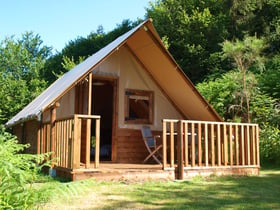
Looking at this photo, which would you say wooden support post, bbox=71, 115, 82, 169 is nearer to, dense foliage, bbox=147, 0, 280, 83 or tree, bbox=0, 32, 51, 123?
tree, bbox=0, 32, 51, 123

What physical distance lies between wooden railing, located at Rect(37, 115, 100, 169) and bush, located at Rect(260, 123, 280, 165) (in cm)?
533

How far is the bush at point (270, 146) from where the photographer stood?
9000mm

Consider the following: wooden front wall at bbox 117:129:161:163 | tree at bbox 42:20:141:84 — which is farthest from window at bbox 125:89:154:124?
tree at bbox 42:20:141:84

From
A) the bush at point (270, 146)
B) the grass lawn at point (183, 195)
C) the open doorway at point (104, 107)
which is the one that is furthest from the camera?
the open doorway at point (104, 107)

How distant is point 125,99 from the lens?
321 inches

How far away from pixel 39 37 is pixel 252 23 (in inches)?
576

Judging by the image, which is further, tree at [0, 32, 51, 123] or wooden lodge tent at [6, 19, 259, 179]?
tree at [0, 32, 51, 123]

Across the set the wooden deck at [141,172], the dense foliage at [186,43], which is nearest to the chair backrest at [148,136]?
the wooden deck at [141,172]

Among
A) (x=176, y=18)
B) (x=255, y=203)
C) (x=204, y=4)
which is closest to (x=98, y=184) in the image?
(x=255, y=203)

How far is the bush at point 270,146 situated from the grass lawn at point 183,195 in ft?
9.02

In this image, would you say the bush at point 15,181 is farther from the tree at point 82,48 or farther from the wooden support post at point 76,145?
the tree at point 82,48

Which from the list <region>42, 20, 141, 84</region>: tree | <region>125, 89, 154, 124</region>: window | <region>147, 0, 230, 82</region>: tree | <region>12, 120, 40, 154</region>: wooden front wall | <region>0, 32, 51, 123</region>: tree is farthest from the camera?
<region>42, 20, 141, 84</region>: tree

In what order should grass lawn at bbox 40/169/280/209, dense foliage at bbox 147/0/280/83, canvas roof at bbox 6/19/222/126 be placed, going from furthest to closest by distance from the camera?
dense foliage at bbox 147/0/280/83, canvas roof at bbox 6/19/222/126, grass lawn at bbox 40/169/280/209

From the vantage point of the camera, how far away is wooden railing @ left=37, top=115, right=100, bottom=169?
18.5ft
